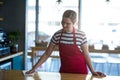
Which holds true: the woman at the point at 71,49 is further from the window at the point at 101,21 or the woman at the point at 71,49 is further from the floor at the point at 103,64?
the window at the point at 101,21

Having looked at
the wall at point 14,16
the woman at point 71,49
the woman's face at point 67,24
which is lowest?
the woman at point 71,49

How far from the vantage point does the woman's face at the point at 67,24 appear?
217cm

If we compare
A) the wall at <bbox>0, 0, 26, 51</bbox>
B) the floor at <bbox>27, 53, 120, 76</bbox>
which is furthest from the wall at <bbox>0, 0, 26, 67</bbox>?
the floor at <bbox>27, 53, 120, 76</bbox>

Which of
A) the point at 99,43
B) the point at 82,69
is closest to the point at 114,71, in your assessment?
the point at 99,43

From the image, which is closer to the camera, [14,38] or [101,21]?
[14,38]

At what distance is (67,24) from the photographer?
219 centimetres

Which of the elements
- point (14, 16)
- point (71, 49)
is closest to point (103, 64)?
point (14, 16)

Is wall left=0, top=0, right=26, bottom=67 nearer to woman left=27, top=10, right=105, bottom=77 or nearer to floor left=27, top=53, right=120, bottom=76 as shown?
floor left=27, top=53, right=120, bottom=76

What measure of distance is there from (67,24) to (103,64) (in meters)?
3.82

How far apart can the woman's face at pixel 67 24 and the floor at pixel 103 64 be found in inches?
123

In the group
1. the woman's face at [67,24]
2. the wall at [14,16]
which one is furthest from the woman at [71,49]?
the wall at [14,16]

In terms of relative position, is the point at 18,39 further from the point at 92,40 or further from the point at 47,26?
the point at 92,40

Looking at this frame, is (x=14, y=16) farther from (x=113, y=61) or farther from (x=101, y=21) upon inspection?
(x=113, y=61)

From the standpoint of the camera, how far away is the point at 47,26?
568cm
